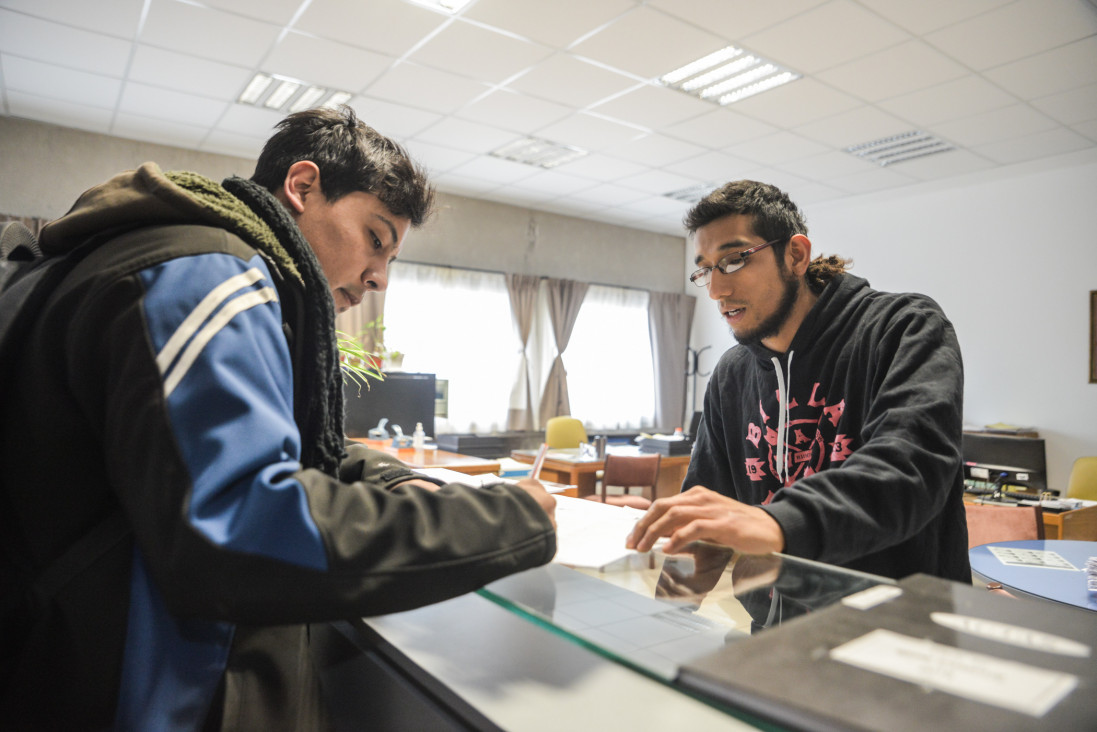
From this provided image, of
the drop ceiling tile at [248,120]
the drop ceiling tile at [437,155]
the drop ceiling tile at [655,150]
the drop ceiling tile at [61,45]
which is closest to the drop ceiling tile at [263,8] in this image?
the drop ceiling tile at [61,45]

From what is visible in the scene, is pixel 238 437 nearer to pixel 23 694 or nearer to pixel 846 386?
pixel 23 694

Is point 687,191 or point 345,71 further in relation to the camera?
point 687,191

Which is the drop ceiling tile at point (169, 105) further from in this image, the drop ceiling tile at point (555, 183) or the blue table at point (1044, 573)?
the blue table at point (1044, 573)

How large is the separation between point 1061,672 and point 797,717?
20 centimetres

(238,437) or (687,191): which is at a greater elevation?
(687,191)

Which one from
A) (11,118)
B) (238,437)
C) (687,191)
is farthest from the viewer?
(687,191)

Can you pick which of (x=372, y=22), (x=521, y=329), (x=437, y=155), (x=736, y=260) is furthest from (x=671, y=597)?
(x=521, y=329)

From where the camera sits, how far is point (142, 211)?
0.76m

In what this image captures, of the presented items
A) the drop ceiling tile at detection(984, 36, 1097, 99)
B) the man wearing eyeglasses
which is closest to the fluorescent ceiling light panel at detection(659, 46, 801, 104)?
the drop ceiling tile at detection(984, 36, 1097, 99)

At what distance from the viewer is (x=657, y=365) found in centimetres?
850

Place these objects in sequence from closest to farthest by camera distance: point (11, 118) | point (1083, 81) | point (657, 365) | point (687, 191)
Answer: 1. point (1083, 81)
2. point (11, 118)
3. point (687, 191)
4. point (657, 365)

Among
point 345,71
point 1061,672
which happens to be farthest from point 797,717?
point 345,71

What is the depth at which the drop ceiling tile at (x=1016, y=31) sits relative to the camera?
11.2 feet

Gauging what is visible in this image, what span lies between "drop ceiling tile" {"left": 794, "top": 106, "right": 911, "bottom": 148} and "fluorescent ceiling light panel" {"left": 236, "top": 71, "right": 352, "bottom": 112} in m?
3.31
